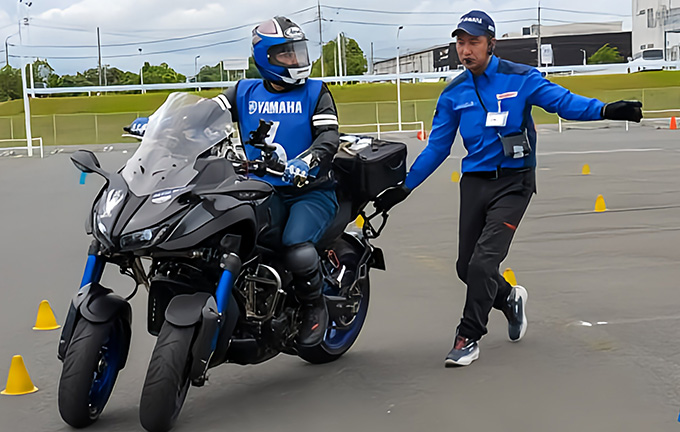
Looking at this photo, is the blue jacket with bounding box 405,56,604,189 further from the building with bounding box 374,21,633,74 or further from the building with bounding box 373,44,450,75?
the building with bounding box 373,44,450,75

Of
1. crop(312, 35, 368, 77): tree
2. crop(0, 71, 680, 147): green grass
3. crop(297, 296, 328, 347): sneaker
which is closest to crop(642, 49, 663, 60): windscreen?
crop(0, 71, 680, 147): green grass

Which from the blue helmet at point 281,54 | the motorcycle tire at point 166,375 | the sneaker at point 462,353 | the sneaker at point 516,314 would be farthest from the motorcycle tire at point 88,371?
the sneaker at point 516,314

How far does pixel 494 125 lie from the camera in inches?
233

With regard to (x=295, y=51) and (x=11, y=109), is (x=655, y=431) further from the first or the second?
(x=11, y=109)

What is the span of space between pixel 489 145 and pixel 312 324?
159 cm

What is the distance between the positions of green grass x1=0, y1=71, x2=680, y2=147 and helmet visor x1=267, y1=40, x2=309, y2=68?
39979mm

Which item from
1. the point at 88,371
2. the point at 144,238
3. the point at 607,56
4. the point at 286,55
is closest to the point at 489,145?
the point at 286,55

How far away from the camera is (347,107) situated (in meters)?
57.0

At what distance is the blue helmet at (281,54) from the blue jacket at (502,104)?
3.58ft

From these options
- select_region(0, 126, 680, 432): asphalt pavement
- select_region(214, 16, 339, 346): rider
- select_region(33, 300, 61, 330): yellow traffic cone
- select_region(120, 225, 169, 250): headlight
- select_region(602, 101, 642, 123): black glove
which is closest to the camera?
select_region(120, 225, 169, 250): headlight

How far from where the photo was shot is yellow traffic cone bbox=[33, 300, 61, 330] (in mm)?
7199

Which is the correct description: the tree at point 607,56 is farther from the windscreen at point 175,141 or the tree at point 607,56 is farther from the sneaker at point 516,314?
the windscreen at point 175,141

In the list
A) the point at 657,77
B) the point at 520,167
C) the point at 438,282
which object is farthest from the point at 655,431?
the point at 657,77

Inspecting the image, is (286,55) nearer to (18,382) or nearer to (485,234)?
(485,234)
